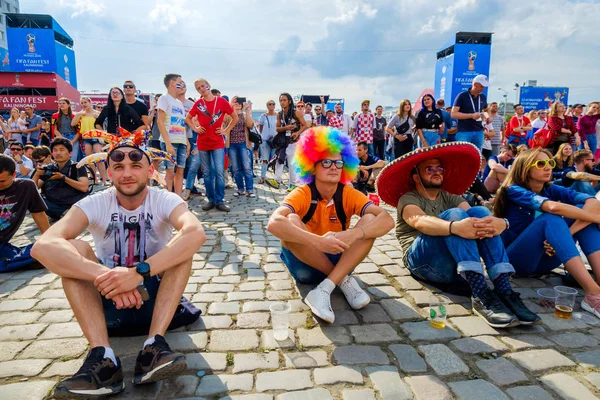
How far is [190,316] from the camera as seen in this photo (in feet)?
9.34

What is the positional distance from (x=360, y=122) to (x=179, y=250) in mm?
8929

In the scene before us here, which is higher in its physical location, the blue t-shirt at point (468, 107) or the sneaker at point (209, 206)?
the blue t-shirt at point (468, 107)

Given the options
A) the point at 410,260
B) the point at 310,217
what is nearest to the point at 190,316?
the point at 310,217

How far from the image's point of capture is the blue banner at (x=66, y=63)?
3256 centimetres

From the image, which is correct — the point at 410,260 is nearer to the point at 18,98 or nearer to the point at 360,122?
the point at 360,122

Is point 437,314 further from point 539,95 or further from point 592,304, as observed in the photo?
point 539,95

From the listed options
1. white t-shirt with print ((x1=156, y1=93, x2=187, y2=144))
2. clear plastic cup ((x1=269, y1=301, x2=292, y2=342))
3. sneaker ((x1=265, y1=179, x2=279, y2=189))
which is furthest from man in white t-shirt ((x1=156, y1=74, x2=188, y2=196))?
clear plastic cup ((x1=269, y1=301, x2=292, y2=342))

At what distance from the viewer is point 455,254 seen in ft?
9.90

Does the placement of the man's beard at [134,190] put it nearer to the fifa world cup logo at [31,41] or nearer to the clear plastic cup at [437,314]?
the clear plastic cup at [437,314]

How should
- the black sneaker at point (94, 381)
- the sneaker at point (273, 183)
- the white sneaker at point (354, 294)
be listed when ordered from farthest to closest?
the sneaker at point (273, 183) < the white sneaker at point (354, 294) < the black sneaker at point (94, 381)

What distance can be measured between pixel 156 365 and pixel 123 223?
109cm

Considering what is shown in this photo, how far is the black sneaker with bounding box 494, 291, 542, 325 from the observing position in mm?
2776

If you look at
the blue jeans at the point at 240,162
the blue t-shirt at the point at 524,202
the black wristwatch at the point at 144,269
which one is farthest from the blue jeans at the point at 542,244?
the blue jeans at the point at 240,162

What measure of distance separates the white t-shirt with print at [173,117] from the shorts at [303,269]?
4.11 meters
